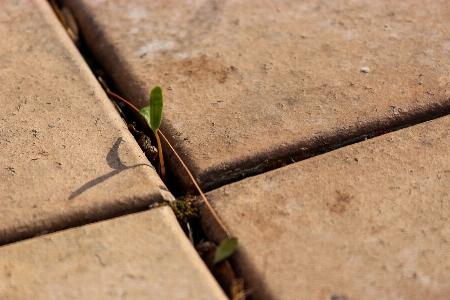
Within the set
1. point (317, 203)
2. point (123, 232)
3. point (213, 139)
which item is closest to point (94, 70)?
point (213, 139)

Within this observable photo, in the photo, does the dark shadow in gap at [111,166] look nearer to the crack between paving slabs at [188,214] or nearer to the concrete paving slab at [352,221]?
the crack between paving slabs at [188,214]

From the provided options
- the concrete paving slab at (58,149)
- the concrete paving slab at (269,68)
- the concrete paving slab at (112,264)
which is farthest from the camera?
the concrete paving slab at (269,68)

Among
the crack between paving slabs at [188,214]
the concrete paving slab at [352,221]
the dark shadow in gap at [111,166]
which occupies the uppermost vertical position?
the dark shadow in gap at [111,166]

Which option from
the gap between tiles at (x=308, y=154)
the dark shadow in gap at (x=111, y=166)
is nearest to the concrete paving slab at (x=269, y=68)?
the gap between tiles at (x=308, y=154)

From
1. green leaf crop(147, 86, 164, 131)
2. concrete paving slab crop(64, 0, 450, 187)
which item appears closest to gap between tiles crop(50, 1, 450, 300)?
concrete paving slab crop(64, 0, 450, 187)

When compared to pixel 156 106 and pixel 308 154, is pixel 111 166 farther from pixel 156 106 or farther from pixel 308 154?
pixel 308 154

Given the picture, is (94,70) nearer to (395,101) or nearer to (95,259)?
(95,259)
